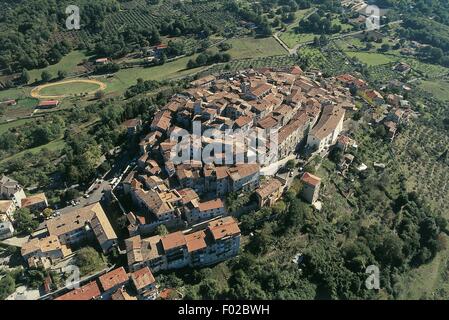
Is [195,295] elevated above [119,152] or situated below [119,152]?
below

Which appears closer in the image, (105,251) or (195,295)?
(195,295)

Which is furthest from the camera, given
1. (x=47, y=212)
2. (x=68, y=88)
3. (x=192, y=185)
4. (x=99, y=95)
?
(x=68, y=88)

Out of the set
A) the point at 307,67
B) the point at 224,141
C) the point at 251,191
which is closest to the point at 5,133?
the point at 224,141

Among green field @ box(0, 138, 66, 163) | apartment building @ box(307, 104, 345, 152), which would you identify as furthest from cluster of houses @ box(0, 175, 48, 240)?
apartment building @ box(307, 104, 345, 152)

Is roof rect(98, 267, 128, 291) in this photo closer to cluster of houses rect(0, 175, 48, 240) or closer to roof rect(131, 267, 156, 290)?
roof rect(131, 267, 156, 290)

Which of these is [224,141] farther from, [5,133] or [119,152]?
[5,133]

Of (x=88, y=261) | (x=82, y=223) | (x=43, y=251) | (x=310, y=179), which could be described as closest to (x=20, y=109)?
(x=82, y=223)

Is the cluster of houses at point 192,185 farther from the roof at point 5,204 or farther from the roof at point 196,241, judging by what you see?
the roof at point 5,204

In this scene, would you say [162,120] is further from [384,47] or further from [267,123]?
[384,47]
